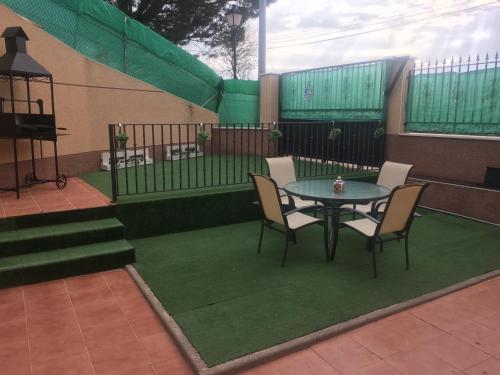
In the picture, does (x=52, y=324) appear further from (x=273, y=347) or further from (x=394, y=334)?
(x=394, y=334)

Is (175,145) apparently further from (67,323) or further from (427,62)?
(67,323)

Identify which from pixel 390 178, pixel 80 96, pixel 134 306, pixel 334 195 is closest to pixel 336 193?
pixel 334 195

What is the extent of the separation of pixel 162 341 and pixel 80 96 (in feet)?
16.1

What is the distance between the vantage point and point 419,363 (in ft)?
7.69

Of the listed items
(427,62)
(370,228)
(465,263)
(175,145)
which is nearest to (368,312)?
(370,228)

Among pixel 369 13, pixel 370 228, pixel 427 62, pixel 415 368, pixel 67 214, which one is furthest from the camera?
pixel 369 13

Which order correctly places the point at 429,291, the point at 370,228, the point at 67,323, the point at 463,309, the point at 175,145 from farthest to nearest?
1. the point at 175,145
2. the point at 370,228
3. the point at 429,291
4. the point at 463,309
5. the point at 67,323

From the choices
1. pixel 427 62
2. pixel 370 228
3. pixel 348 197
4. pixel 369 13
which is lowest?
pixel 370 228

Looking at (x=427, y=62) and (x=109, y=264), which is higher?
(x=427, y=62)

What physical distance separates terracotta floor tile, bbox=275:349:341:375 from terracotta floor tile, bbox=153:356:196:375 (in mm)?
107

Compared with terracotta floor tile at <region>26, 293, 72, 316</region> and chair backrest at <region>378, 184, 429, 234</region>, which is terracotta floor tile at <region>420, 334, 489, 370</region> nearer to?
chair backrest at <region>378, 184, 429, 234</region>

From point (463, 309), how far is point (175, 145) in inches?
256

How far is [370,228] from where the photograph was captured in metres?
3.70

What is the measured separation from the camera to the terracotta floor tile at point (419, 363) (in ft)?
7.45
